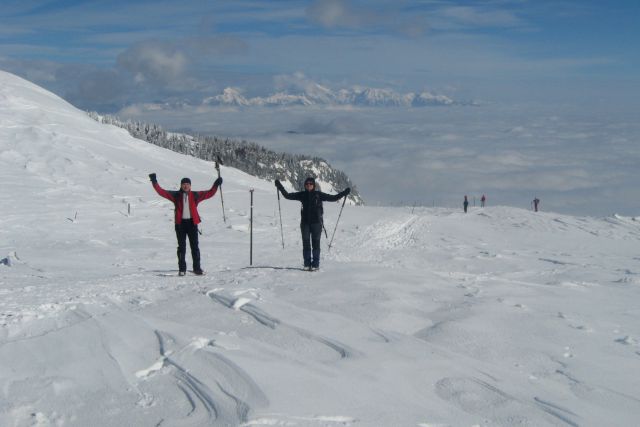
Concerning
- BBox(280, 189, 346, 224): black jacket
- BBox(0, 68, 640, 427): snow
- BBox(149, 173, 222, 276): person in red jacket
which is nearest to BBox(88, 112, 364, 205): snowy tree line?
Result: BBox(149, 173, 222, 276): person in red jacket

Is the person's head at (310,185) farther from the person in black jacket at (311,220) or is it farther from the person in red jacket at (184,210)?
the person in red jacket at (184,210)

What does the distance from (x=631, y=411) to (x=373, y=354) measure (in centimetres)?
241

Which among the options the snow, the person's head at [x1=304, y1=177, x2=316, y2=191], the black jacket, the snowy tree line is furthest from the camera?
the snowy tree line

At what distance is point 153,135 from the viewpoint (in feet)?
392

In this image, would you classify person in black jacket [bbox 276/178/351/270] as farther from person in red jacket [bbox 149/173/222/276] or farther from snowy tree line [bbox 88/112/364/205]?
snowy tree line [bbox 88/112/364/205]

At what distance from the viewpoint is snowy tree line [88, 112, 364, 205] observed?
118 metres

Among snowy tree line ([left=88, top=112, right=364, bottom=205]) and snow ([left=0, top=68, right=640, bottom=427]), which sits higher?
snowy tree line ([left=88, top=112, right=364, bottom=205])

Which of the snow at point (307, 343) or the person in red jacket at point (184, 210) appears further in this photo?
the person in red jacket at point (184, 210)

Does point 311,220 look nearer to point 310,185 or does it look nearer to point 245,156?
point 310,185

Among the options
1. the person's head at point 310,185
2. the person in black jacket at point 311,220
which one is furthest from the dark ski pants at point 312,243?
the person's head at point 310,185

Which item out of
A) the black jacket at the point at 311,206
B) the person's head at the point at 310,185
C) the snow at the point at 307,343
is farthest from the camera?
the black jacket at the point at 311,206

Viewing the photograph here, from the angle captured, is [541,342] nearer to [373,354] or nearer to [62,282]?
Answer: [373,354]

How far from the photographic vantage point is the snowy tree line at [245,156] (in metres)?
118

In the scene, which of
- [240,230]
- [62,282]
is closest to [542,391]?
[62,282]
